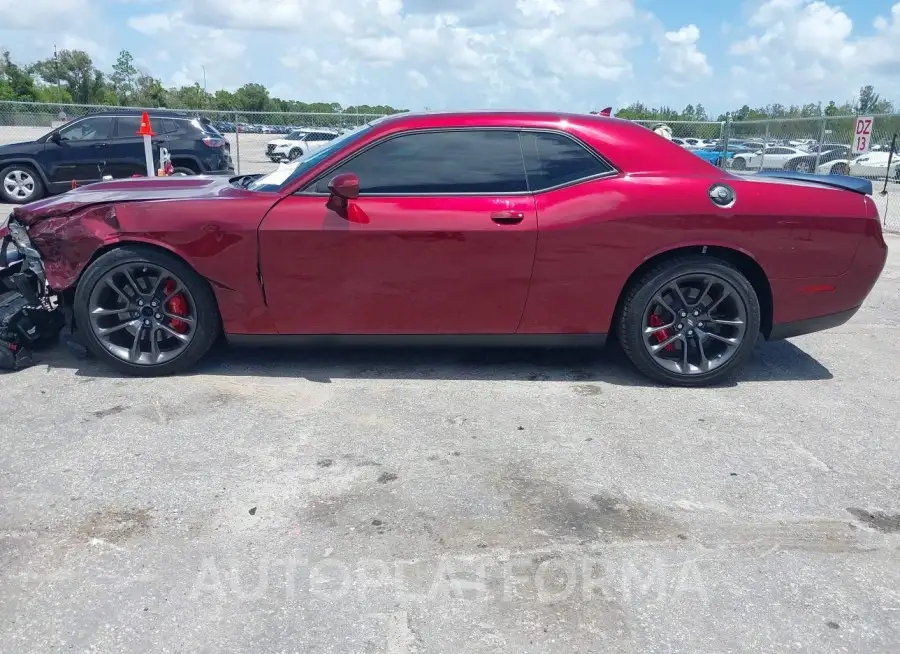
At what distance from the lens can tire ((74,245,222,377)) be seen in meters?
4.35

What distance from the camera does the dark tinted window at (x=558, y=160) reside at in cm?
439

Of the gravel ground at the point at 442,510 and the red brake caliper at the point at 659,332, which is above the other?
the red brake caliper at the point at 659,332

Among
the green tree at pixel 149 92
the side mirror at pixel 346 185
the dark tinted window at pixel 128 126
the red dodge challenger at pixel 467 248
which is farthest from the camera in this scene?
the green tree at pixel 149 92

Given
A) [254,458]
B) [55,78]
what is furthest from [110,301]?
[55,78]

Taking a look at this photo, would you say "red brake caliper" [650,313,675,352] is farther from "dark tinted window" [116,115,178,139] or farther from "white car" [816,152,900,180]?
"white car" [816,152,900,180]

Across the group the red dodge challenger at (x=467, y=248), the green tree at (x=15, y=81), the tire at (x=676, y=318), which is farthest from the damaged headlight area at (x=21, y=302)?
the green tree at (x=15, y=81)

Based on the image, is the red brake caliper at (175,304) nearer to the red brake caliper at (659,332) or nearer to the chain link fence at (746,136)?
the red brake caliper at (659,332)

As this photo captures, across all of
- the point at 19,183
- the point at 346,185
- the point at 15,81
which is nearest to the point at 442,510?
the point at 346,185

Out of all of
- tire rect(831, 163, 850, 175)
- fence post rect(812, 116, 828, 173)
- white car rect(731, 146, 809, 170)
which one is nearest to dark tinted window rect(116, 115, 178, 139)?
fence post rect(812, 116, 828, 173)

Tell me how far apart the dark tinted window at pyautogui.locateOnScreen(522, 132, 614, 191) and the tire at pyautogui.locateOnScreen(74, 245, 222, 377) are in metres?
2.02

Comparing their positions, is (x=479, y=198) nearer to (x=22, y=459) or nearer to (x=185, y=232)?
(x=185, y=232)

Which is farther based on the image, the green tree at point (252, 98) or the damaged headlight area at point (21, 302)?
the green tree at point (252, 98)

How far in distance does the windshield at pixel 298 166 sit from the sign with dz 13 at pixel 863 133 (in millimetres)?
11355

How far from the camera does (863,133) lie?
42.5ft
